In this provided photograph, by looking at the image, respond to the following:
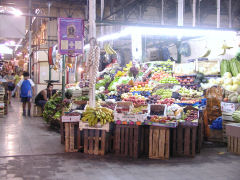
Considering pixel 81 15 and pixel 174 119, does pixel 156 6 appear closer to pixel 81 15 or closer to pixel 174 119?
pixel 81 15

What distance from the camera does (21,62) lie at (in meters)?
23.2

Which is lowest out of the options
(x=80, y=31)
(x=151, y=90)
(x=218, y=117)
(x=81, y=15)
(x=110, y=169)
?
(x=110, y=169)

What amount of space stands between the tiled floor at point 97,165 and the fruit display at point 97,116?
0.70m

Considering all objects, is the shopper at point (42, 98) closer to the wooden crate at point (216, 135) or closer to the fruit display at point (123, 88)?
the fruit display at point (123, 88)

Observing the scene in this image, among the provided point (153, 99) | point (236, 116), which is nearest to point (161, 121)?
point (236, 116)

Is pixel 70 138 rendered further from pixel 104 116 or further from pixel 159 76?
pixel 159 76

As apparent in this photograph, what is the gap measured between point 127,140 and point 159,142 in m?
0.64

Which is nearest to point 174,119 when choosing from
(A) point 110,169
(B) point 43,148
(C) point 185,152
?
(C) point 185,152

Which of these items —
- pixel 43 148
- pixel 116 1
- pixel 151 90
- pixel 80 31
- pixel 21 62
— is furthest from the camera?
pixel 21 62

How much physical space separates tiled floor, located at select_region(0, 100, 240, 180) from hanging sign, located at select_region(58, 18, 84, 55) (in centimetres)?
230

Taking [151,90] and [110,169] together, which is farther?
[151,90]

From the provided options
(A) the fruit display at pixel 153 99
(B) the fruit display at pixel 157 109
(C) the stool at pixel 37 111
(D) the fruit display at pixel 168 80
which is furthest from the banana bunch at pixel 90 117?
(C) the stool at pixel 37 111

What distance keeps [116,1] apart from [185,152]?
1600 cm

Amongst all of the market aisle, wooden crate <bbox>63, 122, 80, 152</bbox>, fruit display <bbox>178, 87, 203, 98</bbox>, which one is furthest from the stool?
wooden crate <bbox>63, 122, 80, 152</bbox>
